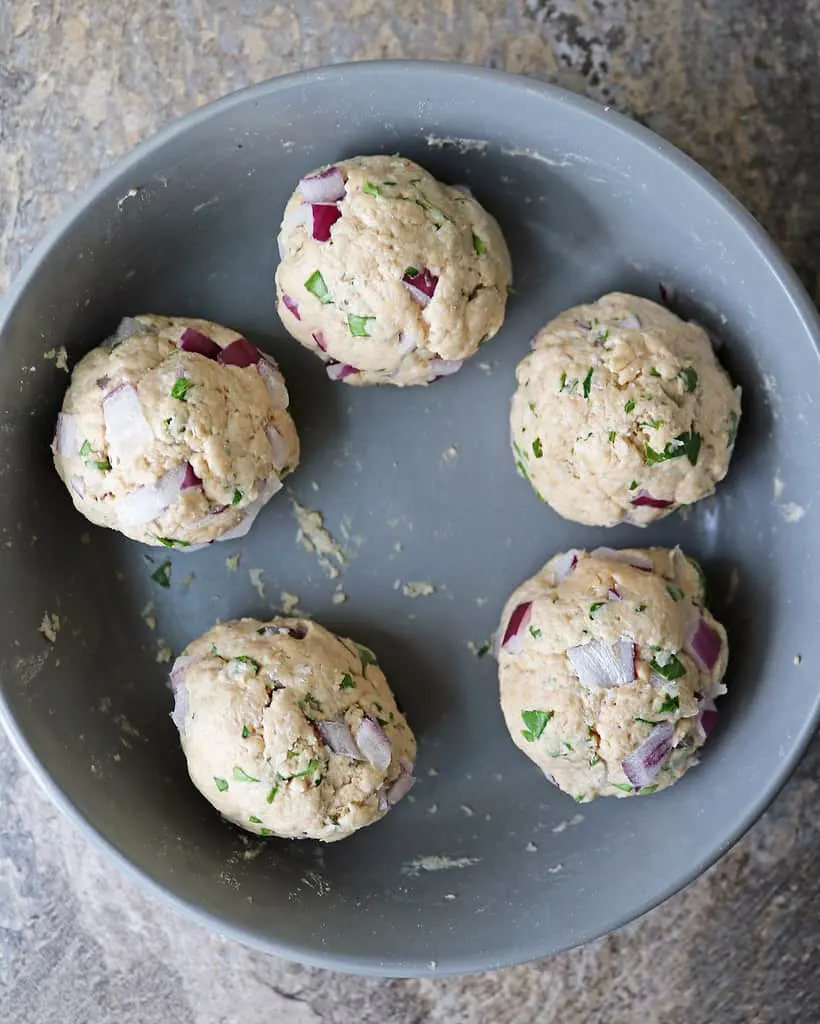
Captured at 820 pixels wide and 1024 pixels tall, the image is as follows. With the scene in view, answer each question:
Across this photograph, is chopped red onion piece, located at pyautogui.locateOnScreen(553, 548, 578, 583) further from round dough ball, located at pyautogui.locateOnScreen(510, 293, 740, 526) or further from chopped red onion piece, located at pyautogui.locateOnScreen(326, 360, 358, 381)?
chopped red onion piece, located at pyautogui.locateOnScreen(326, 360, 358, 381)

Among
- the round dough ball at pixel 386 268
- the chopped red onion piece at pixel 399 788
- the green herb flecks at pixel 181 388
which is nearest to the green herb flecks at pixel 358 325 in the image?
the round dough ball at pixel 386 268

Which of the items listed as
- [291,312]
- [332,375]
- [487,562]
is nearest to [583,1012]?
[487,562]

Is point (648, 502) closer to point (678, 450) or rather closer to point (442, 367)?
point (678, 450)

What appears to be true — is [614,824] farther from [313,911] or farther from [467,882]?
[313,911]

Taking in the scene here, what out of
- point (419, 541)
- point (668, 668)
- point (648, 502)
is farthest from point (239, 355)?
point (668, 668)

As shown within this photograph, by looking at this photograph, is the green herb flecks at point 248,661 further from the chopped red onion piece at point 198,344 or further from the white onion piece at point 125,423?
the chopped red onion piece at point 198,344

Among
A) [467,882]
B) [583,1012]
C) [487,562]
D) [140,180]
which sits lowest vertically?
[583,1012]
